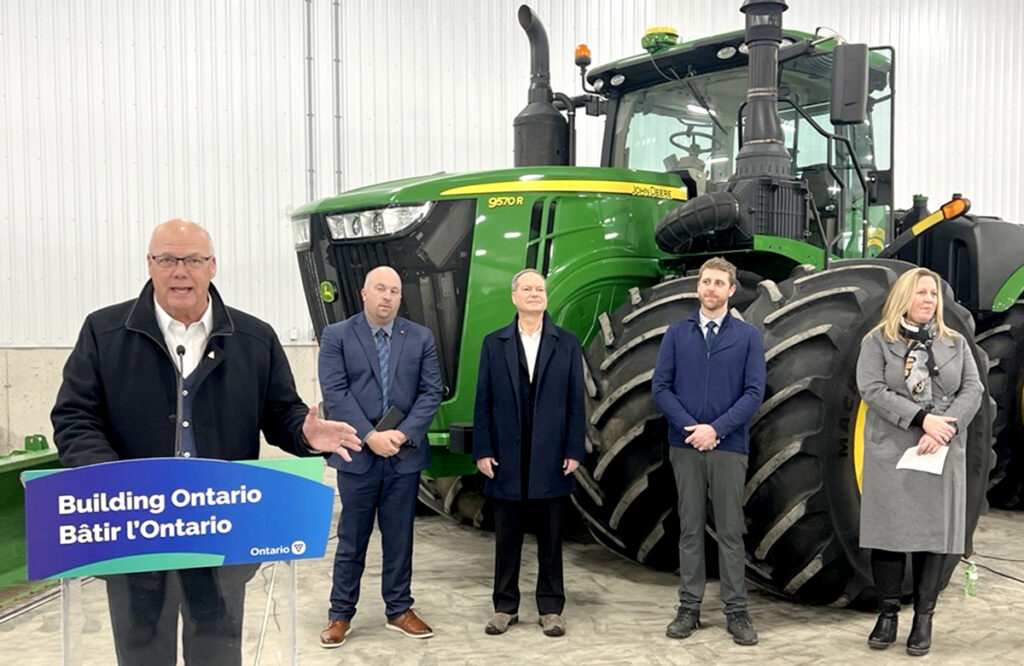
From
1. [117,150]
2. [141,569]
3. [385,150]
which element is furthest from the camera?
[385,150]

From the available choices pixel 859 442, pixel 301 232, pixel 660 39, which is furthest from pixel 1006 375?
pixel 301 232

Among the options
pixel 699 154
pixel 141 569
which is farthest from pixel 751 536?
pixel 141 569

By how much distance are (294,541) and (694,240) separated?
278 cm

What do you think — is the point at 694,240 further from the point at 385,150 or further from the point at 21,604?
the point at 385,150

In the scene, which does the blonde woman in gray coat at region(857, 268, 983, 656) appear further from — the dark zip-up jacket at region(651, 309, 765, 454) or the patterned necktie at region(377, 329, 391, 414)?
the patterned necktie at region(377, 329, 391, 414)

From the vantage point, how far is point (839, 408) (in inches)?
145

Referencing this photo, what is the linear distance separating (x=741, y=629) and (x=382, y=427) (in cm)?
162

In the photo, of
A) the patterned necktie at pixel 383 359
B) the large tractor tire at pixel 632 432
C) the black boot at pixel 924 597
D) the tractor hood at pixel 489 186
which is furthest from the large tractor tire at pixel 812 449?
the patterned necktie at pixel 383 359

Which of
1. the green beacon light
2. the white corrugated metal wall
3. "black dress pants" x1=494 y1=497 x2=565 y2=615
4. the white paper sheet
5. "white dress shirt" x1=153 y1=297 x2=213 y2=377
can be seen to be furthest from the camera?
the white corrugated metal wall

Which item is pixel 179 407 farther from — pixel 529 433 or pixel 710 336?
pixel 710 336

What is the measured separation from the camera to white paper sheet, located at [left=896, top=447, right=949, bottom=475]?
11.4 ft

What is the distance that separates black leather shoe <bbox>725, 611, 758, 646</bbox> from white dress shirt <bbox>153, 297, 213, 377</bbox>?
92.7 inches

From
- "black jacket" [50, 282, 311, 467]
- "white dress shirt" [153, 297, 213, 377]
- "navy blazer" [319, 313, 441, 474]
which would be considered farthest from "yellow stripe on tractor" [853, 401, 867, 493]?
"white dress shirt" [153, 297, 213, 377]

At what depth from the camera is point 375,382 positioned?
3844 mm
